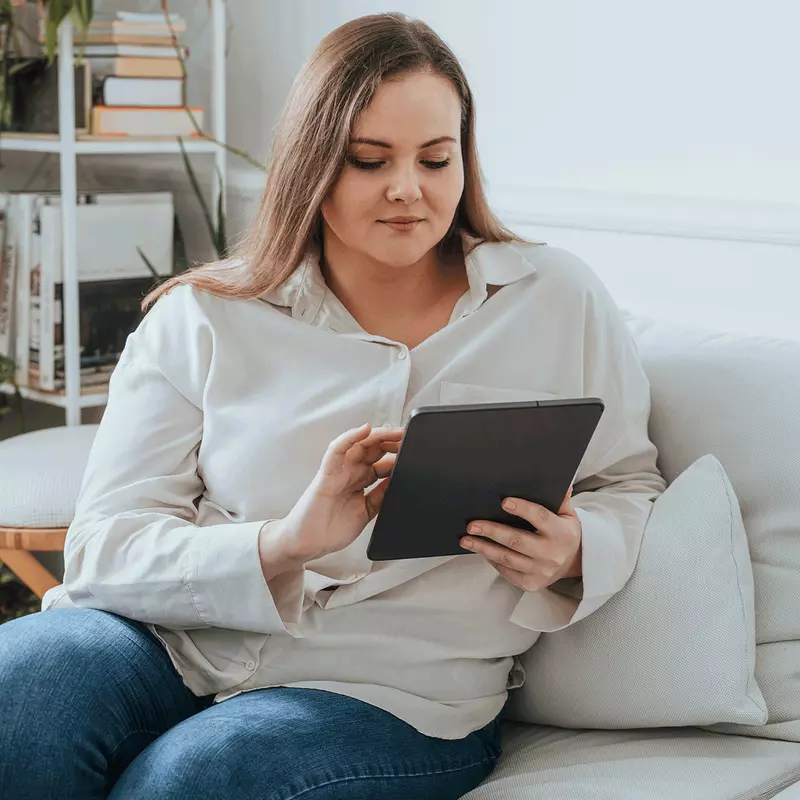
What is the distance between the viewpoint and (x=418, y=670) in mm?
1204

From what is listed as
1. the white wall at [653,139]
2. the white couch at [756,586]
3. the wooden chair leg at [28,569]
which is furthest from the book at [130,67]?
the white couch at [756,586]

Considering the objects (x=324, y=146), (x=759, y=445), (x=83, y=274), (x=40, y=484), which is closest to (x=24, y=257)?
(x=83, y=274)

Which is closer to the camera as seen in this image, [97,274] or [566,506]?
[566,506]

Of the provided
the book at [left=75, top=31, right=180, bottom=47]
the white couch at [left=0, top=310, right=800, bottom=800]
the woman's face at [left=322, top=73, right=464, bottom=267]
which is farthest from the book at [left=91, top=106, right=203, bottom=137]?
the white couch at [left=0, top=310, right=800, bottom=800]

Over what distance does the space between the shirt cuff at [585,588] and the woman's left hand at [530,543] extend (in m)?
0.02

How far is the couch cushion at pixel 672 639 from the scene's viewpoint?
1.19 meters

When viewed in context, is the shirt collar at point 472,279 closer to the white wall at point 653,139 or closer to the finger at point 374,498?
the finger at point 374,498

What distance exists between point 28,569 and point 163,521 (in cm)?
76

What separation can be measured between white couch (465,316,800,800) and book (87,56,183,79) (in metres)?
1.22

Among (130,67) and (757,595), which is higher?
(130,67)

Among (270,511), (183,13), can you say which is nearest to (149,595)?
(270,511)

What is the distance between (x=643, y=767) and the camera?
1.16 meters

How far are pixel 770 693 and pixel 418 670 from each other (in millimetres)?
384

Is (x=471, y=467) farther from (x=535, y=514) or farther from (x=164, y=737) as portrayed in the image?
(x=164, y=737)
